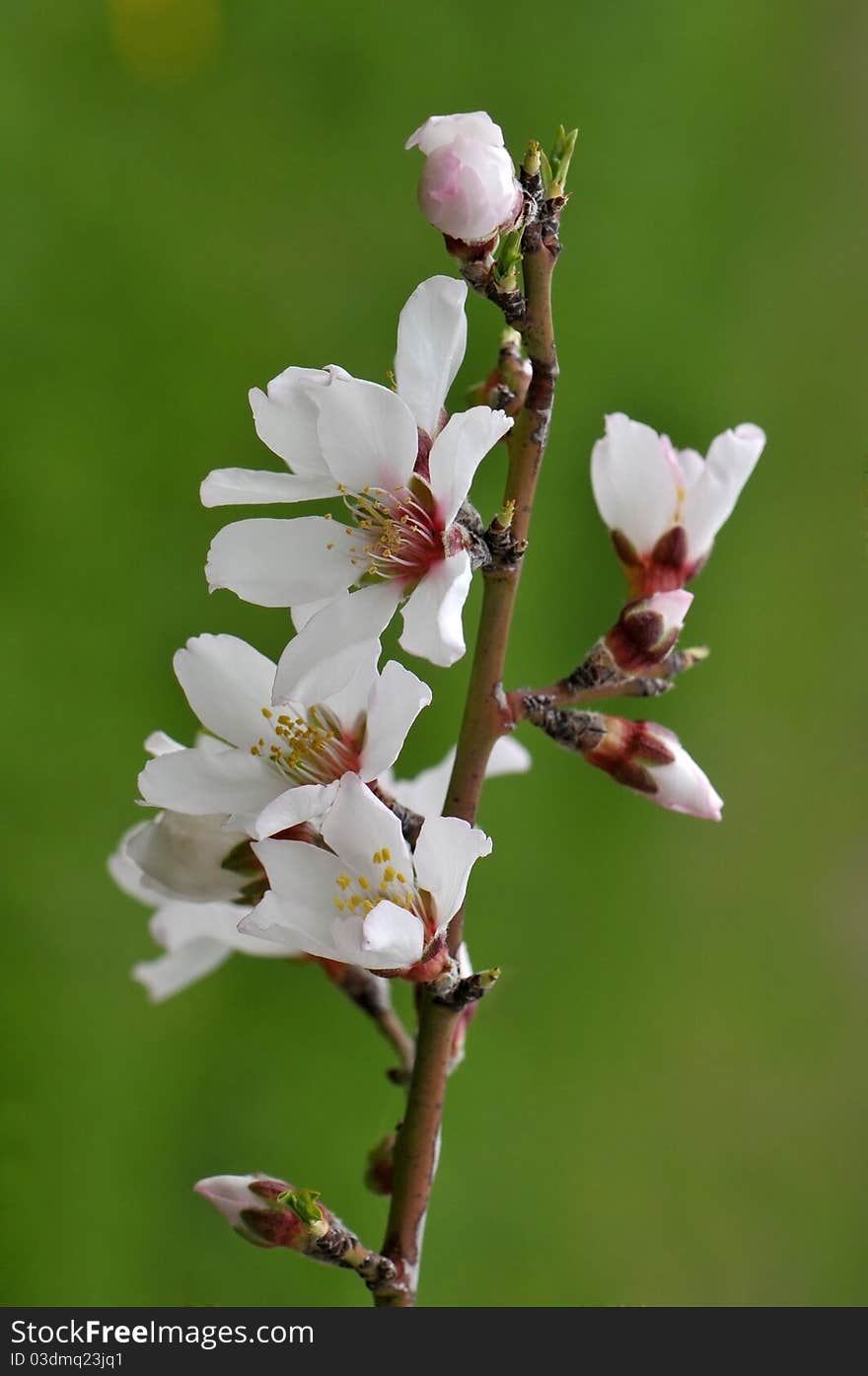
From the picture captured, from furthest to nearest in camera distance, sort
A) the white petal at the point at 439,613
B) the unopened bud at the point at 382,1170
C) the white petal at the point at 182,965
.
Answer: the white petal at the point at 182,965 → the unopened bud at the point at 382,1170 → the white petal at the point at 439,613

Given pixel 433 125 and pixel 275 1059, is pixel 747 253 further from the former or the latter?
pixel 433 125

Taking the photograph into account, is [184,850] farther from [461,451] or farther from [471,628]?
[471,628]

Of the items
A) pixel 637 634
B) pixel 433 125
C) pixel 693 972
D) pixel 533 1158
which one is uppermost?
pixel 433 125

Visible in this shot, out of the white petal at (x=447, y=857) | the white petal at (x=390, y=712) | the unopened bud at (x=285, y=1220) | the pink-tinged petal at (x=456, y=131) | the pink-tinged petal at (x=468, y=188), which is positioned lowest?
the unopened bud at (x=285, y=1220)

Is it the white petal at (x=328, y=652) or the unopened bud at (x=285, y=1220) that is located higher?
the white petal at (x=328, y=652)

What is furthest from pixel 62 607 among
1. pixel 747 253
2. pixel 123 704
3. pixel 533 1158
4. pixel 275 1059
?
pixel 747 253

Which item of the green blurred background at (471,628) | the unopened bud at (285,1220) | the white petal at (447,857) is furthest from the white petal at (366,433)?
the green blurred background at (471,628)

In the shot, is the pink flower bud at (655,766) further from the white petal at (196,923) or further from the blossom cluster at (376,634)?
the white petal at (196,923)
